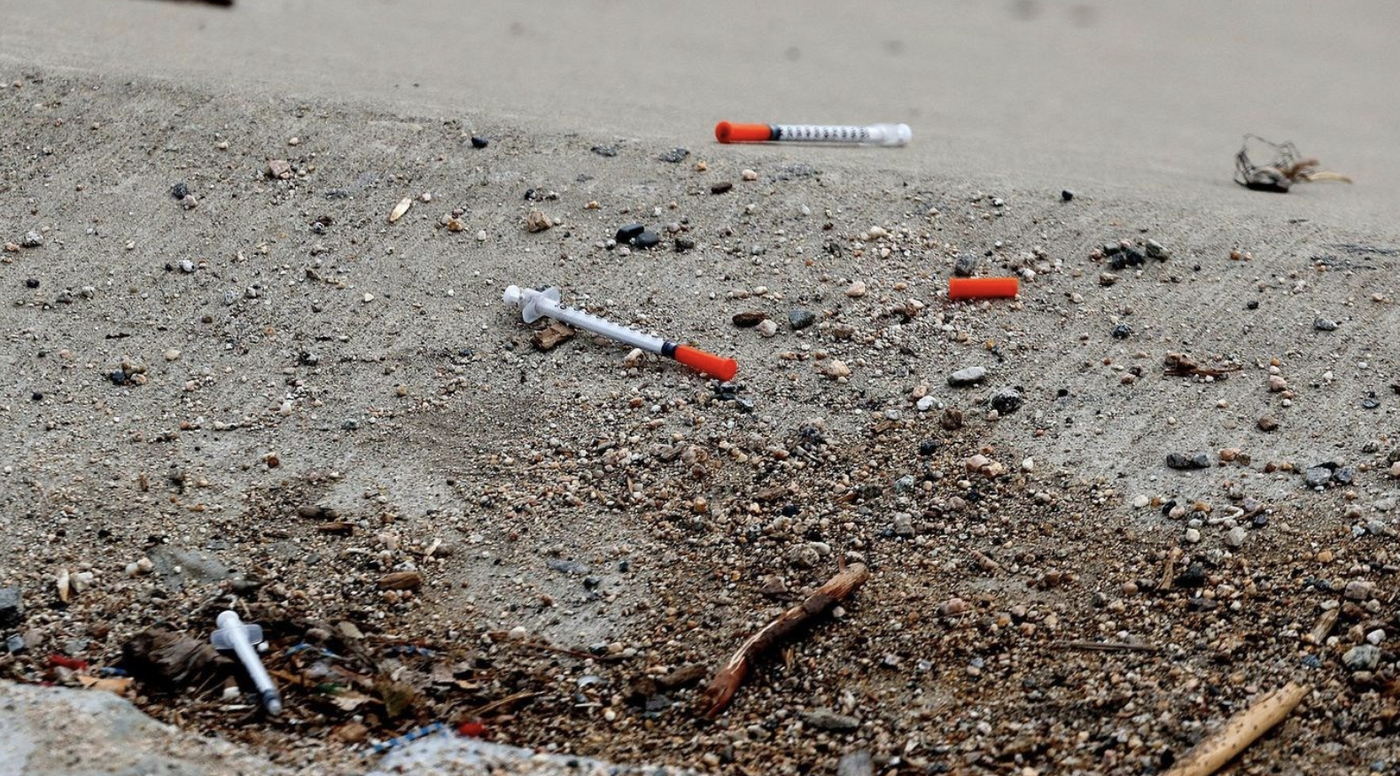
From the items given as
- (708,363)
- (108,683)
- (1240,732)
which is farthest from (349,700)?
(1240,732)

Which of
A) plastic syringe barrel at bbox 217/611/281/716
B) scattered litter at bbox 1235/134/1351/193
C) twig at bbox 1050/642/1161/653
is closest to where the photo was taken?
plastic syringe barrel at bbox 217/611/281/716

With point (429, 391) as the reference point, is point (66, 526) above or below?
below

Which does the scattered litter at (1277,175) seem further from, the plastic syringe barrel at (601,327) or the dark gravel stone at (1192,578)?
the plastic syringe barrel at (601,327)

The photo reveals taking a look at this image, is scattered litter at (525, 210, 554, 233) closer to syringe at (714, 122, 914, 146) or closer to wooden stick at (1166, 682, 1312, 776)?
syringe at (714, 122, 914, 146)

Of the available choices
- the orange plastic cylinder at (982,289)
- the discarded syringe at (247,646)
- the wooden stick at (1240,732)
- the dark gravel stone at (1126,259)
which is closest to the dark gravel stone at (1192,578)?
the wooden stick at (1240,732)

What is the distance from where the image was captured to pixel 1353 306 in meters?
3.31

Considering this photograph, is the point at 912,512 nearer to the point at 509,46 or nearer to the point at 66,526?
the point at 66,526

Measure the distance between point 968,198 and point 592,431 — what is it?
4.80 feet

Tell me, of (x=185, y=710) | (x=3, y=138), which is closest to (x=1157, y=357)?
(x=185, y=710)

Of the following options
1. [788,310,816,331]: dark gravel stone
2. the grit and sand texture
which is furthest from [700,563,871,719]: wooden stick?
[788,310,816,331]: dark gravel stone

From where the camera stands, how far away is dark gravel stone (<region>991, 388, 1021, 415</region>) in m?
3.03

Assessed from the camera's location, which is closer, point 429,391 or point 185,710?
point 185,710

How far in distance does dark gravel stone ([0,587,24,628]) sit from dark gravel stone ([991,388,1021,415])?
212 cm

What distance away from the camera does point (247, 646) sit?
2.39 m
